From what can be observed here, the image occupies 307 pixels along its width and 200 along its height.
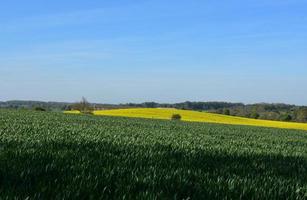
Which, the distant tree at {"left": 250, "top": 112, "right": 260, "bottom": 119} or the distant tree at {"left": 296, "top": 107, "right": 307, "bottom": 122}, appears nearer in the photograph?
the distant tree at {"left": 296, "top": 107, "right": 307, "bottom": 122}

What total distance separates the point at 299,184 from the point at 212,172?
63.0 inches

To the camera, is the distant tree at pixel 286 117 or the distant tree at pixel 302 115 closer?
the distant tree at pixel 302 115

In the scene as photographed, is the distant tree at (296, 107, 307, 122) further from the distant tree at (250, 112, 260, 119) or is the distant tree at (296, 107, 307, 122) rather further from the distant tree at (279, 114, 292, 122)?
the distant tree at (250, 112, 260, 119)

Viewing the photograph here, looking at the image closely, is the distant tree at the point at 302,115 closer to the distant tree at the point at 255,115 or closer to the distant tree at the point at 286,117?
the distant tree at the point at 286,117

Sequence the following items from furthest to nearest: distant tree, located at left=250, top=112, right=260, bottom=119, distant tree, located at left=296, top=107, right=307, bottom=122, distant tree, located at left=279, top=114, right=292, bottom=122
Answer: distant tree, located at left=250, top=112, right=260, bottom=119 < distant tree, located at left=279, top=114, right=292, bottom=122 < distant tree, located at left=296, top=107, right=307, bottom=122

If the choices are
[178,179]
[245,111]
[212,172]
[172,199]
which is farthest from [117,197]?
[245,111]

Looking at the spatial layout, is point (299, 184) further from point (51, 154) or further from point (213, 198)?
point (51, 154)

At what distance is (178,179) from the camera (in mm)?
8633

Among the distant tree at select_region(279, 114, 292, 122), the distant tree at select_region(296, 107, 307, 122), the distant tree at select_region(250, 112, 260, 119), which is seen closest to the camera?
the distant tree at select_region(296, 107, 307, 122)

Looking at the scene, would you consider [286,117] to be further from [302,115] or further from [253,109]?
[253,109]

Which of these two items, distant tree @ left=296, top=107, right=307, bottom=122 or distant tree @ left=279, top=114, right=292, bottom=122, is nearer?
distant tree @ left=296, top=107, right=307, bottom=122

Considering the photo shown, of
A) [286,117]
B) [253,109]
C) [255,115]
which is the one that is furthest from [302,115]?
[253,109]

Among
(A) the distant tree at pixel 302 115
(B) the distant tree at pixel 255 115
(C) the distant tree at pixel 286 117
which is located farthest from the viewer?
(B) the distant tree at pixel 255 115

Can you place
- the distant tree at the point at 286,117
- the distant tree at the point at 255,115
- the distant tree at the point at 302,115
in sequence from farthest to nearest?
the distant tree at the point at 255,115
the distant tree at the point at 286,117
the distant tree at the point at 302,115
